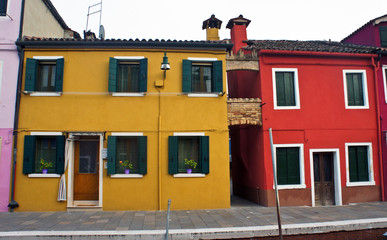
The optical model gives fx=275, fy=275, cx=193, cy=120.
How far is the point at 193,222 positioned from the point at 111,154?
12.2 ft

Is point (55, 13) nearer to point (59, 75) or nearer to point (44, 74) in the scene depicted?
point (44, 74)

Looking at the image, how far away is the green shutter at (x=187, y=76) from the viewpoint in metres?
10.1

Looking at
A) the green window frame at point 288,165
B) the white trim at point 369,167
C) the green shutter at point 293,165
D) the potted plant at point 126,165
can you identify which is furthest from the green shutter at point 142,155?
the white trim at point 369,167

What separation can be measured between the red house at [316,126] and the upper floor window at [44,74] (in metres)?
7.29

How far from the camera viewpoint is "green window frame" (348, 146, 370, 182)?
10820 mm

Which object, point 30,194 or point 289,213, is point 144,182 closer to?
point 30,194

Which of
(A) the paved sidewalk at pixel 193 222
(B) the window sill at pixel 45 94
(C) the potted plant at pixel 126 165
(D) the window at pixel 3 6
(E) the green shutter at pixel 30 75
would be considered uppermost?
(D) the window at pixel 3 6

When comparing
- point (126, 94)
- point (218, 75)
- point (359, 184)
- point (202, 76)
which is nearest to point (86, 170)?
point (126, 94)

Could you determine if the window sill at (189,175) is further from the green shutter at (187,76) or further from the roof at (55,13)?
the roof at (55,13)

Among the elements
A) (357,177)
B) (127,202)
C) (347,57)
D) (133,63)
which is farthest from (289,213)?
(133,63)

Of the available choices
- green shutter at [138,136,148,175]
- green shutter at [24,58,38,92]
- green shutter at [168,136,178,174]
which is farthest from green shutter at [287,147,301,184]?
green shutter at [24,58,38,92]

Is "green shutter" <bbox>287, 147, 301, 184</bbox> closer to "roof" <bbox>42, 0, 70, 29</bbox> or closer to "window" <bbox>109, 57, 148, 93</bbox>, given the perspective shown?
"window" <bbox>109, 57, 148, 93</bbox>

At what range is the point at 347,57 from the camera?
11.2 metres

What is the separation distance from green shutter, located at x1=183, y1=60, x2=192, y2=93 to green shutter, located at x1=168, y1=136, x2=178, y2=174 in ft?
6.09
